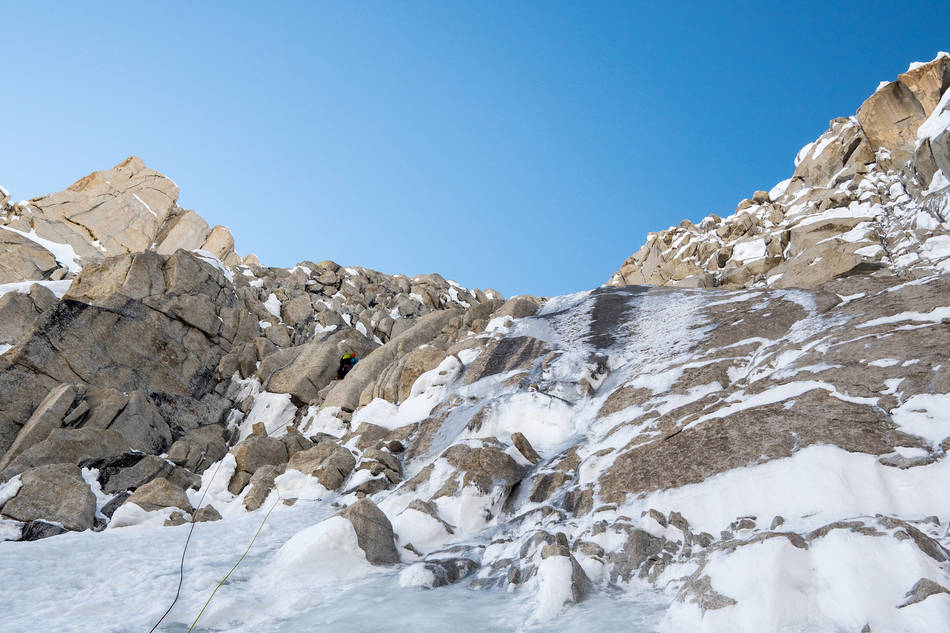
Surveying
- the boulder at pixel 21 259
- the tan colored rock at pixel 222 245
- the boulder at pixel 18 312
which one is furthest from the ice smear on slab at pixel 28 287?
the tan colored rock at pixel 222 245

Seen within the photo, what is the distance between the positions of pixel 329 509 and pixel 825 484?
39.8 ft

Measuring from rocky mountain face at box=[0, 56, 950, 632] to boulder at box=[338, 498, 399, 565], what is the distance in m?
0.08

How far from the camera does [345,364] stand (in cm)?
2819

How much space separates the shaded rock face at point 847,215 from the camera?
2705 centimetres

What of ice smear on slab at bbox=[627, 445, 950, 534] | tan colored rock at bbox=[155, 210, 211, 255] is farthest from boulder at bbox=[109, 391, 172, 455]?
tan colored rock at bbox=[155, 210, 211, 255]

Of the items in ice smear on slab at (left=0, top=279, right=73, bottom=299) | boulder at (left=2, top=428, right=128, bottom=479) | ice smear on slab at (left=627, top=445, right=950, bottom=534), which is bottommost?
ice smear on slab at (left=627, top=445, right=950, bottom=534)

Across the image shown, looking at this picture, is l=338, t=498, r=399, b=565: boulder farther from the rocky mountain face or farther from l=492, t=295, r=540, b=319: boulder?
l=492, t=295, r=540, b=319: boulder

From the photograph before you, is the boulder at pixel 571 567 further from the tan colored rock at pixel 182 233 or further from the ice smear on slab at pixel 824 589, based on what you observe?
the tan colored rock at pixel 182 233

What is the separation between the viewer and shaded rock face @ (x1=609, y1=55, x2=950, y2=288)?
27.0 m

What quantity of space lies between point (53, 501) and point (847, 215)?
46.2m

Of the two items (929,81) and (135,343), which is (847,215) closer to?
(929,81)

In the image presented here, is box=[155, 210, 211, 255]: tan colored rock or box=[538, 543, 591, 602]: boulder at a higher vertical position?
box=[155, 210, 211, 255]: tan colored rock

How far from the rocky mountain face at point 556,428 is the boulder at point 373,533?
8 cm

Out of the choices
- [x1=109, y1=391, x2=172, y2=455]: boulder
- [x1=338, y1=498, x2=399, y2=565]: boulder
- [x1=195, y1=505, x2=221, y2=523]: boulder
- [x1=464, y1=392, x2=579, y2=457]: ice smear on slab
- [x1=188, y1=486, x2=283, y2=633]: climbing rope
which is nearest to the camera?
[x1=188, y1=486, x2=283, y2=633]: climbing rope
